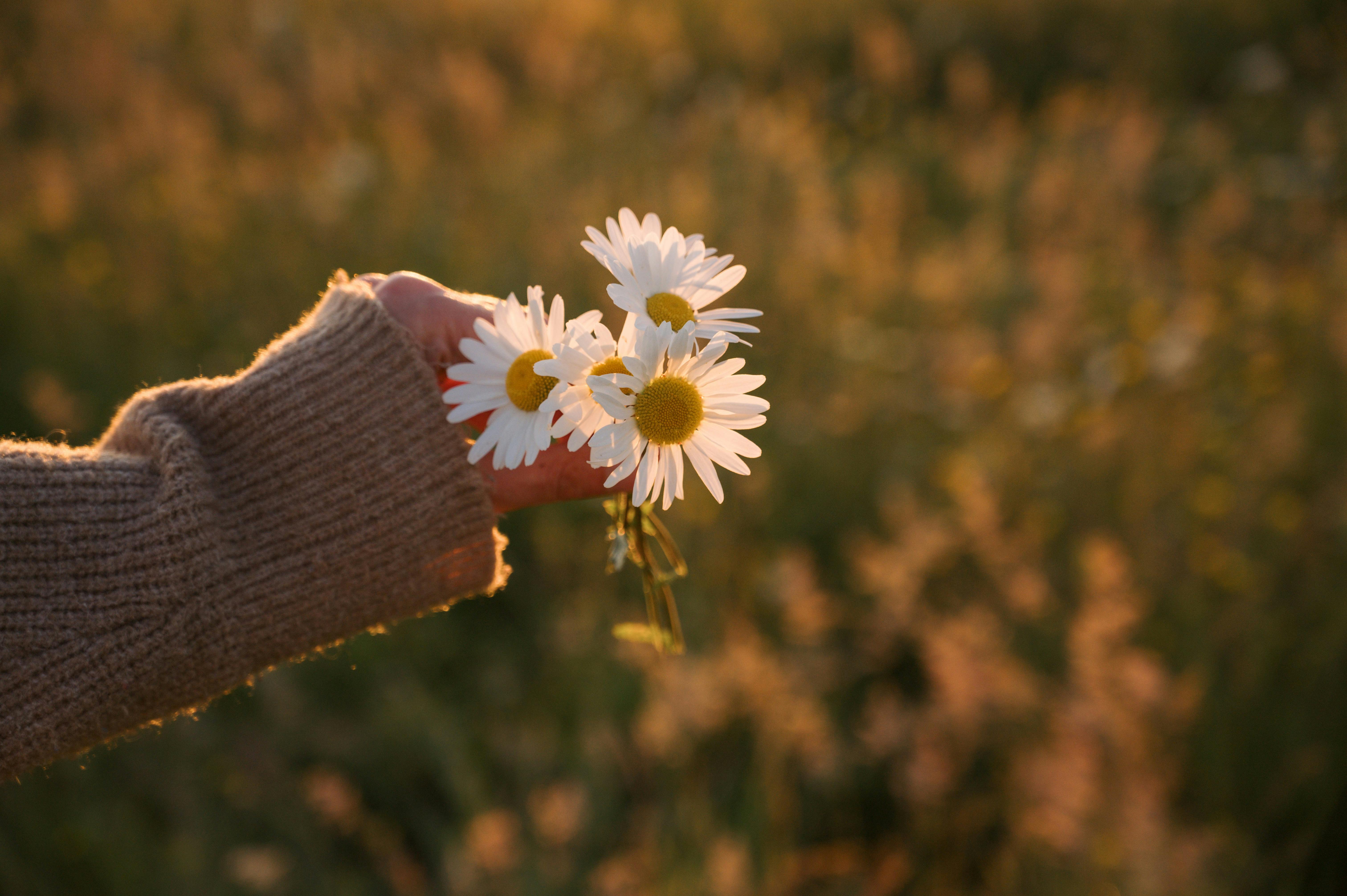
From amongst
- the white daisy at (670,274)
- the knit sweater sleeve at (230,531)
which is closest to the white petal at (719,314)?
the white daisy at (670,274)

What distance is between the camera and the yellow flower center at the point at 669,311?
2.98 feet

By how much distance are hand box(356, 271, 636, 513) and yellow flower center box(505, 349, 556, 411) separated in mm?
188

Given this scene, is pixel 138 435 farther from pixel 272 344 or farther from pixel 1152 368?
pixel 1152 368

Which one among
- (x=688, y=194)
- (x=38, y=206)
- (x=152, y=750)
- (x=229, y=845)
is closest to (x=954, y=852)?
(x=229, y=845)

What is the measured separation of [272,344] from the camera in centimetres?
121

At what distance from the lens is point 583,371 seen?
33.8 inches

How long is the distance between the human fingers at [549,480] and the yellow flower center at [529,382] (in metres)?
0.17

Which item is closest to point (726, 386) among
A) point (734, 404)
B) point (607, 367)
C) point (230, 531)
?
point (734, 404)

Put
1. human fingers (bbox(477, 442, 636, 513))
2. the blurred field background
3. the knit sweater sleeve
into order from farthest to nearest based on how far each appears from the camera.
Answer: the blurred field background < human fingers (bbox(477, 442, 636, 513)) < the knit sweater sleeve

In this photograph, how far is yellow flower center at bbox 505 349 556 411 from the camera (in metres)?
0.92

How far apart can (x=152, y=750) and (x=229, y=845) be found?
0.47 metres

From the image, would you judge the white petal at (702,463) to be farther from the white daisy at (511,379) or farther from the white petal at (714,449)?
the white daisy at (511,379)

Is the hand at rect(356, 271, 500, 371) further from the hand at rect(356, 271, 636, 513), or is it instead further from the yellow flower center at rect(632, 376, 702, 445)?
the yellow flower center at rect(632, 376, 702, 445)

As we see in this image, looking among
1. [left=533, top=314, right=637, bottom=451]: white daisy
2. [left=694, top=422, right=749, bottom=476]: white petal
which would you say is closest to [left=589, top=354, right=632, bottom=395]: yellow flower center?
[left=533, top=314, right=637, bottom=451]: white daisy
